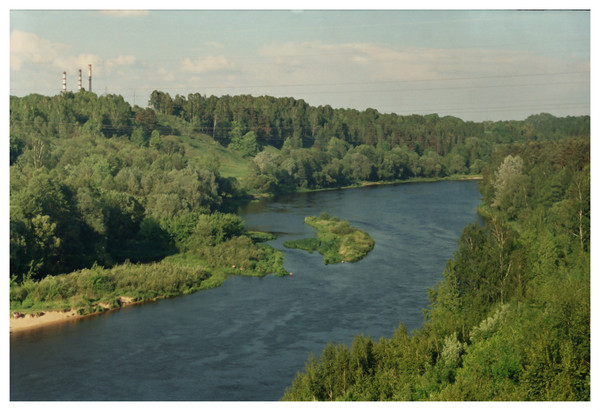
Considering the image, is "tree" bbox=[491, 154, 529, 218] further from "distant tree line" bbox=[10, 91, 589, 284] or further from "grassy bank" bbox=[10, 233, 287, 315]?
"grassy bank" bbox=[10, 233, 287, 315]

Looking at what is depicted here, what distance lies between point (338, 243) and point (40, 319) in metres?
13.2

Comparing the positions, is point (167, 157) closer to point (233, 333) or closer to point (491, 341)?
point (233, 333)

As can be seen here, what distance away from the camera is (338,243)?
A: 27547mm

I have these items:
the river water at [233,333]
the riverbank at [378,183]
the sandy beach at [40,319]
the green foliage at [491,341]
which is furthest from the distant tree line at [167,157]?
the river water at [233,333]

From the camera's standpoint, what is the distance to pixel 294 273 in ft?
76.2

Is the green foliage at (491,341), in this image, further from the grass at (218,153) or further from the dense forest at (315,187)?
the grass at (218,153)

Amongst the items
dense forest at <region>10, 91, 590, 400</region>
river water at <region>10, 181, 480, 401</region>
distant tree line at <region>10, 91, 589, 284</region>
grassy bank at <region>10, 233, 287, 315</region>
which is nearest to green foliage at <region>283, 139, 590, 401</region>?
dense forest at <region>10, 91, 590, 400</region>

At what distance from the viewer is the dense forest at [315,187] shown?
1155 cm

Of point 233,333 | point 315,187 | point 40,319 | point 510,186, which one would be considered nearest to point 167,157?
point 315,187

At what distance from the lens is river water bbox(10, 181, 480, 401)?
13.8 meters

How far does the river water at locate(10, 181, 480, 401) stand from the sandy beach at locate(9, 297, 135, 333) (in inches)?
14.2

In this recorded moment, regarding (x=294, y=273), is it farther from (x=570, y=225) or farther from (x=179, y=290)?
(x=570, y=225)

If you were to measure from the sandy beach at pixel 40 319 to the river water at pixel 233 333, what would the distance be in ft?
1.19

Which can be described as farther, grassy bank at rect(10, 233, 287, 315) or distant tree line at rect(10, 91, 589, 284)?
distant tree line at rect(10, 91, 589, 284)
